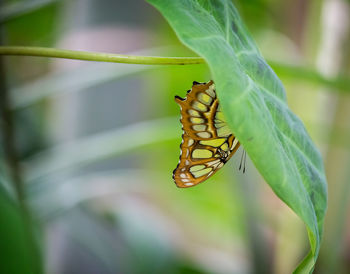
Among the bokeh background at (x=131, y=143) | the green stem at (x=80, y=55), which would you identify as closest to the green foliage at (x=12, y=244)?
the green stem at (x=80, y=55)

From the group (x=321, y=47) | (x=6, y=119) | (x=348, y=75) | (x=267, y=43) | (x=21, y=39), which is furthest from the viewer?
(x=267, y=43)

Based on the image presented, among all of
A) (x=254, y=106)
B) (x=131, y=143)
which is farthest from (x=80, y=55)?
(x=131, y=143)

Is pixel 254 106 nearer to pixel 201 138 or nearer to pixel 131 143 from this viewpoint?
pixel 201 138

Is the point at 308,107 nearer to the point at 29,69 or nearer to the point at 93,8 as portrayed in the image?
the point at 93,8

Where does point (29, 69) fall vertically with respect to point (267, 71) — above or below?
below

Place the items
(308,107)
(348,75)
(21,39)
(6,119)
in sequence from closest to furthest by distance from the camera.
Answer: (6,119)
(348,75)
(21,39)
(308,107)

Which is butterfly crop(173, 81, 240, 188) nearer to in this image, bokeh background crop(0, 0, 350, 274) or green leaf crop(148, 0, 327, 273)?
green leaf crop(148, 0, 327, 273)

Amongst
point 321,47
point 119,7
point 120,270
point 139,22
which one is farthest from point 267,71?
point 139,22
